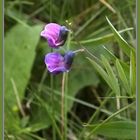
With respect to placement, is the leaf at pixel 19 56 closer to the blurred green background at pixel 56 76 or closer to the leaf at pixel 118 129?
the blurred green background at pixel 56 76

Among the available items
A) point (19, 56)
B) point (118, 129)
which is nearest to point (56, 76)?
point (19, 56)

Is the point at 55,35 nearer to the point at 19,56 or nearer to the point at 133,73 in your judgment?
the point at 133,73

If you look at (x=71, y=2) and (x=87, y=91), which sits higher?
(x=71, y=2)

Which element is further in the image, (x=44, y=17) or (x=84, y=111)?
(x=44, y=17)

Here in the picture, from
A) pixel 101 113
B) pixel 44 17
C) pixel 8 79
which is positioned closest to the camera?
pixel 101 113

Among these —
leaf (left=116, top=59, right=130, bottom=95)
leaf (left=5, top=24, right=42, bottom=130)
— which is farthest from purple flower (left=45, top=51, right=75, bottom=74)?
leaf (left=5, top=24, right=42, bottom=130)

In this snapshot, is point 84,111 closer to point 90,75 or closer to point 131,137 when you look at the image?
point 90,75

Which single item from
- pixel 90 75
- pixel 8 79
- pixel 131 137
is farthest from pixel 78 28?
pixel 131 137
